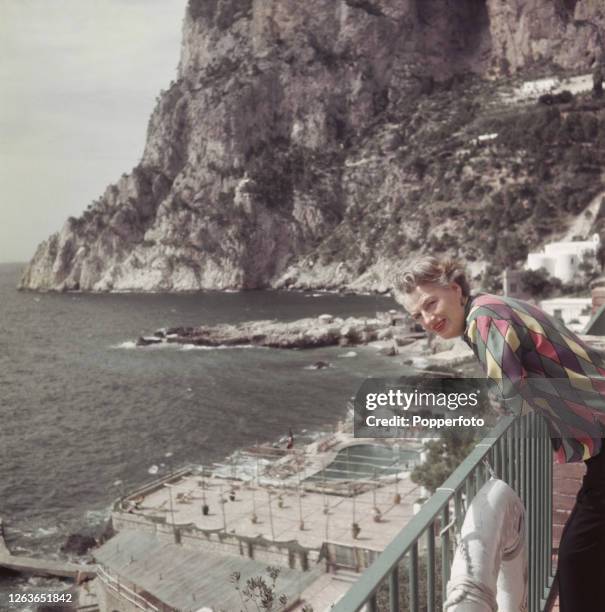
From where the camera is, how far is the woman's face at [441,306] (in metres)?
2.07

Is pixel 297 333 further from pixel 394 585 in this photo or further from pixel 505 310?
pixel 394 585

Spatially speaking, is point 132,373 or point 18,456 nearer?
point 18,456

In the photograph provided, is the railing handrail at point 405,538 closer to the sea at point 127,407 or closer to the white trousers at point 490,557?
the white trousers at point 490,557

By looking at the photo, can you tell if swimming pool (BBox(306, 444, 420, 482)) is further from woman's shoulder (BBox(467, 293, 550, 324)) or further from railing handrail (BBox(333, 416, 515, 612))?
Result: woman's shoulder (BBox(467, 293, 550, 324))

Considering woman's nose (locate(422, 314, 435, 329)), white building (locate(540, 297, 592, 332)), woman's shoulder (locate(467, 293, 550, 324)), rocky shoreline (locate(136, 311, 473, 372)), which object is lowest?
rocky shoreline (locate(136, 311, 473, 372))

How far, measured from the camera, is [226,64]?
100m

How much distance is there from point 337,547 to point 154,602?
396 centimetres

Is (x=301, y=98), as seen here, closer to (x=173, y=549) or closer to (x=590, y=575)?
(x=173, y=549)

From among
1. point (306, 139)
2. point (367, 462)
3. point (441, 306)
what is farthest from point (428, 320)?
point (306, 139)

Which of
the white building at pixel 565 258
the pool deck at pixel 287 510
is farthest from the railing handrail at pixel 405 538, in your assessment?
the white building at pixel 565 258

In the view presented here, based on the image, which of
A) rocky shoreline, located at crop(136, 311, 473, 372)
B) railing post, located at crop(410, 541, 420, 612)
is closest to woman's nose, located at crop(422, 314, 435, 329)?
railing post, located at crop(410, 541, 420, 612)

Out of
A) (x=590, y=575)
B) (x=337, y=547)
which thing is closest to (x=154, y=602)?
(x=337, y=547)

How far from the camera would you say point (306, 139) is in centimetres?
9212

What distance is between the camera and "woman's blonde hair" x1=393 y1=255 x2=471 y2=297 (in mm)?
2086
